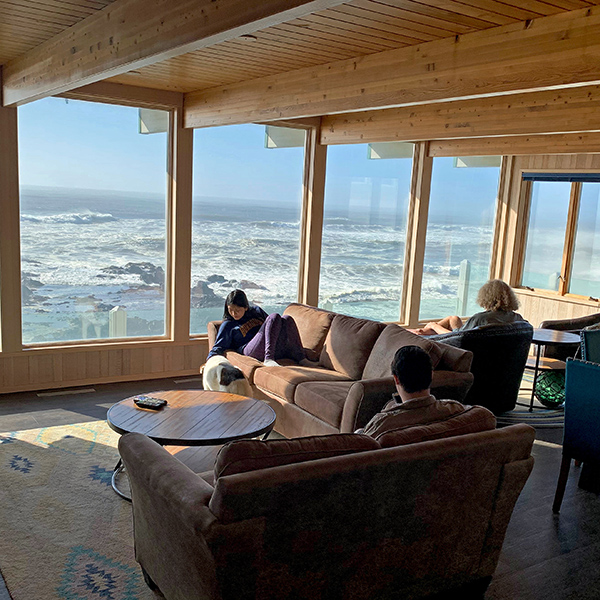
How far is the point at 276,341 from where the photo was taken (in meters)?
5.40

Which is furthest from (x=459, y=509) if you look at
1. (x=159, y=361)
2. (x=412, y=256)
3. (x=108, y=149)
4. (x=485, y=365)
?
(x=412, y=256)

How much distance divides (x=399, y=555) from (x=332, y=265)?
5.40 metres

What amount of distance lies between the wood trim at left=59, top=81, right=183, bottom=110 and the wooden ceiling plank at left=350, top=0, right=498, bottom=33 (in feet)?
11.5

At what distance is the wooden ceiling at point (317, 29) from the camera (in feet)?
9.88

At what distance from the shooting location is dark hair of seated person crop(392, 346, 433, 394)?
2.87 meters

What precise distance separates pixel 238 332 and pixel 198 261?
1.51m

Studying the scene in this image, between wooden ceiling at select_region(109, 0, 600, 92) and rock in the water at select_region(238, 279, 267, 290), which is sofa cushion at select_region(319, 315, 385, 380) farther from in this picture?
wooden ceiling at select_region(109, 0, 600, 92)

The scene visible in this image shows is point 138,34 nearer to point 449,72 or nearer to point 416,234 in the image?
point 449,72

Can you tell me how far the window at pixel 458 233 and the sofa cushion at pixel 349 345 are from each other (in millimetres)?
3588

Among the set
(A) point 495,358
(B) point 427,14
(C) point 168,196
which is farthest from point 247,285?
(B) point 427,14

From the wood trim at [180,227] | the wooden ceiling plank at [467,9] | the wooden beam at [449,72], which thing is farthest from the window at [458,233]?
the wooden ceiling plank at [467,9]

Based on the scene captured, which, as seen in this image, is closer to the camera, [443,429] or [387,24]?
[443,429]

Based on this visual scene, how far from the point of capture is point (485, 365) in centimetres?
520

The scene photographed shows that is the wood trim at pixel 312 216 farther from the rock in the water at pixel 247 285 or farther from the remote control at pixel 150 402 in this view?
the remote control at pixel 150 402
